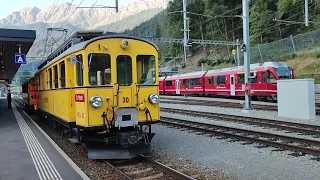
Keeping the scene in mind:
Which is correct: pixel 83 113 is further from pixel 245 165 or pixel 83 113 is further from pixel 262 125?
pixel 262 125

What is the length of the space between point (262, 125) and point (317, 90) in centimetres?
1834

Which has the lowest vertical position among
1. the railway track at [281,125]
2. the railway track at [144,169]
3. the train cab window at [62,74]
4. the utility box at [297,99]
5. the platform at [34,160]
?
the railway track at [144,169]

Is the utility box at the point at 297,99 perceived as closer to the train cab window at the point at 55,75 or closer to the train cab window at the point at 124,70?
the train cab window at the point at 124,70

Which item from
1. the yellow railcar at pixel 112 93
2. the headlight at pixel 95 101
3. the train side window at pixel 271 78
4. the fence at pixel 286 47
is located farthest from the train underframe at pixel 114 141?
the fence at pixel 286 47

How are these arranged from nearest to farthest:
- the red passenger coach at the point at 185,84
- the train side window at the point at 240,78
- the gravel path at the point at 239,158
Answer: the gravel path at the point at 239,158, the train side window at the point at 240,78, the red passenger coach at the point at 185,84

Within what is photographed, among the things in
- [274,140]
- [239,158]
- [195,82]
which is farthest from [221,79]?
[239,158]

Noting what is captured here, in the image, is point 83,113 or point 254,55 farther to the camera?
point 254,55

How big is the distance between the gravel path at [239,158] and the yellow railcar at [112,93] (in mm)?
1570

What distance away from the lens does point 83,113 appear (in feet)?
26.2

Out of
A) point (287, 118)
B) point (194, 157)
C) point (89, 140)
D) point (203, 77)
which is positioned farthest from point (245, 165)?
point (203, 77)

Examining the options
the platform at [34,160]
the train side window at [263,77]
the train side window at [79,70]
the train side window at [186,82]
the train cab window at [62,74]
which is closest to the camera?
the platform at [34,160]

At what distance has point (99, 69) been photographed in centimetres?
812

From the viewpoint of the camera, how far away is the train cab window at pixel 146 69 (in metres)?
8.59

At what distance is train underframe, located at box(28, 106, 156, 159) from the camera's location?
7906mm
